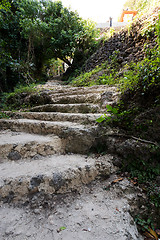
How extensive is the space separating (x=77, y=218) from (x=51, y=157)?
2.47 feet

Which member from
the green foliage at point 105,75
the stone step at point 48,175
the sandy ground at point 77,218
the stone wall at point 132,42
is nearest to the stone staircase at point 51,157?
the stone step at point 48,175

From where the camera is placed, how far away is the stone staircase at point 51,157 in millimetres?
1110

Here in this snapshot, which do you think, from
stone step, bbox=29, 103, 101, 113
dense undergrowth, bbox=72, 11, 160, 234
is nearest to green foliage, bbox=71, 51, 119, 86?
stone step, bbox=29, 103, 101, 113

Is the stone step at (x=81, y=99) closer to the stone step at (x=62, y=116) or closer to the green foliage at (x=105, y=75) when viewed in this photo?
the stone step at (x=62, y=116)

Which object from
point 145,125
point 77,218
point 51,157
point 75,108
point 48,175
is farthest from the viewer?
point 75,108

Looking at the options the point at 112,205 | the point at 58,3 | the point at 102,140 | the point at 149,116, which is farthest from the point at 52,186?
the point at 58,3

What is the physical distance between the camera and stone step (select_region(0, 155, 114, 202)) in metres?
1.08

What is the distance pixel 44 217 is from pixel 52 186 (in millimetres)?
232

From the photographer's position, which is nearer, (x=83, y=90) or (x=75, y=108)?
(x=75, y=108)

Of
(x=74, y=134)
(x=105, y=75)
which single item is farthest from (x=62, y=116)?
(x=105, y=75)

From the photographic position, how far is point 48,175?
1151 millimetres

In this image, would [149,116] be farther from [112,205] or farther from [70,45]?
[70,45]

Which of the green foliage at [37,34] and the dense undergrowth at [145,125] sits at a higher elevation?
the green foliage at [37,34]

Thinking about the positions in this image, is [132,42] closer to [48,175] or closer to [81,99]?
[81,99]
